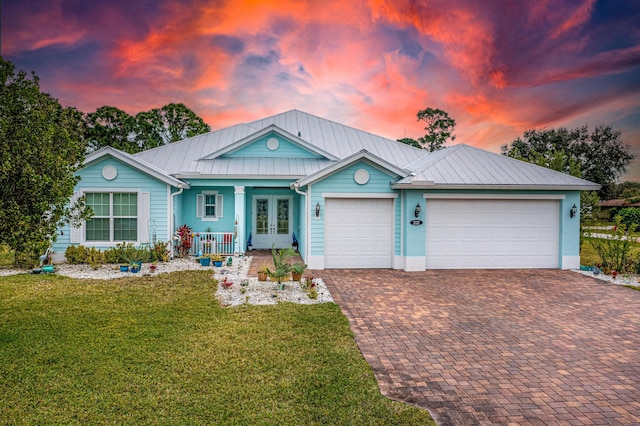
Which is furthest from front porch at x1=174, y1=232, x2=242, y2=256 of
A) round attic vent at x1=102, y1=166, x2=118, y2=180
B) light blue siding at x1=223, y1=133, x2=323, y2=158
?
light blue siding at x1=223, y1=133, x2=323, y2=158

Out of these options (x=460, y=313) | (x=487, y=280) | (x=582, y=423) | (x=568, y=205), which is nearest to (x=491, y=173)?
(x=568, y=205)

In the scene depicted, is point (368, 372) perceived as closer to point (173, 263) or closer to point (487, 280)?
point (487, 280)

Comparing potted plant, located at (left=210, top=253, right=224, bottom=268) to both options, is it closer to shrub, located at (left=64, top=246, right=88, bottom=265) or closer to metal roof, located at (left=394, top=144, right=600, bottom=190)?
shrub, located at (left=64, top=246, right=88, bottom=265)

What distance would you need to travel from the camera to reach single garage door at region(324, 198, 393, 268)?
11.5 meters

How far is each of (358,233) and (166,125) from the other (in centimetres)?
2666

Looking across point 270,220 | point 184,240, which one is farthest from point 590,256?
point 184,240

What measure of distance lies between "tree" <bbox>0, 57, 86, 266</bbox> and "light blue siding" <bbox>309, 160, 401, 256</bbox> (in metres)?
7.07

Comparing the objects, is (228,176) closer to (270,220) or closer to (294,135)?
(270,220)

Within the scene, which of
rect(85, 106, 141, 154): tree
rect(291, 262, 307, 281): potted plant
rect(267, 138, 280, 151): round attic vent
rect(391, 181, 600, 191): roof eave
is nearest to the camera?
rect(291, 262, 307, 281): potted plant

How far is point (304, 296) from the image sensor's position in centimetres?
806

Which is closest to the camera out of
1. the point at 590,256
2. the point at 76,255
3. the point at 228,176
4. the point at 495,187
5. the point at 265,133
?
the point at 495,187

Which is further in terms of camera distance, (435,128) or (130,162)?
(435,128)

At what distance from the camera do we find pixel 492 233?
38.0 feet

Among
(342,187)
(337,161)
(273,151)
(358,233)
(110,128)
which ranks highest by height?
(110,128)
